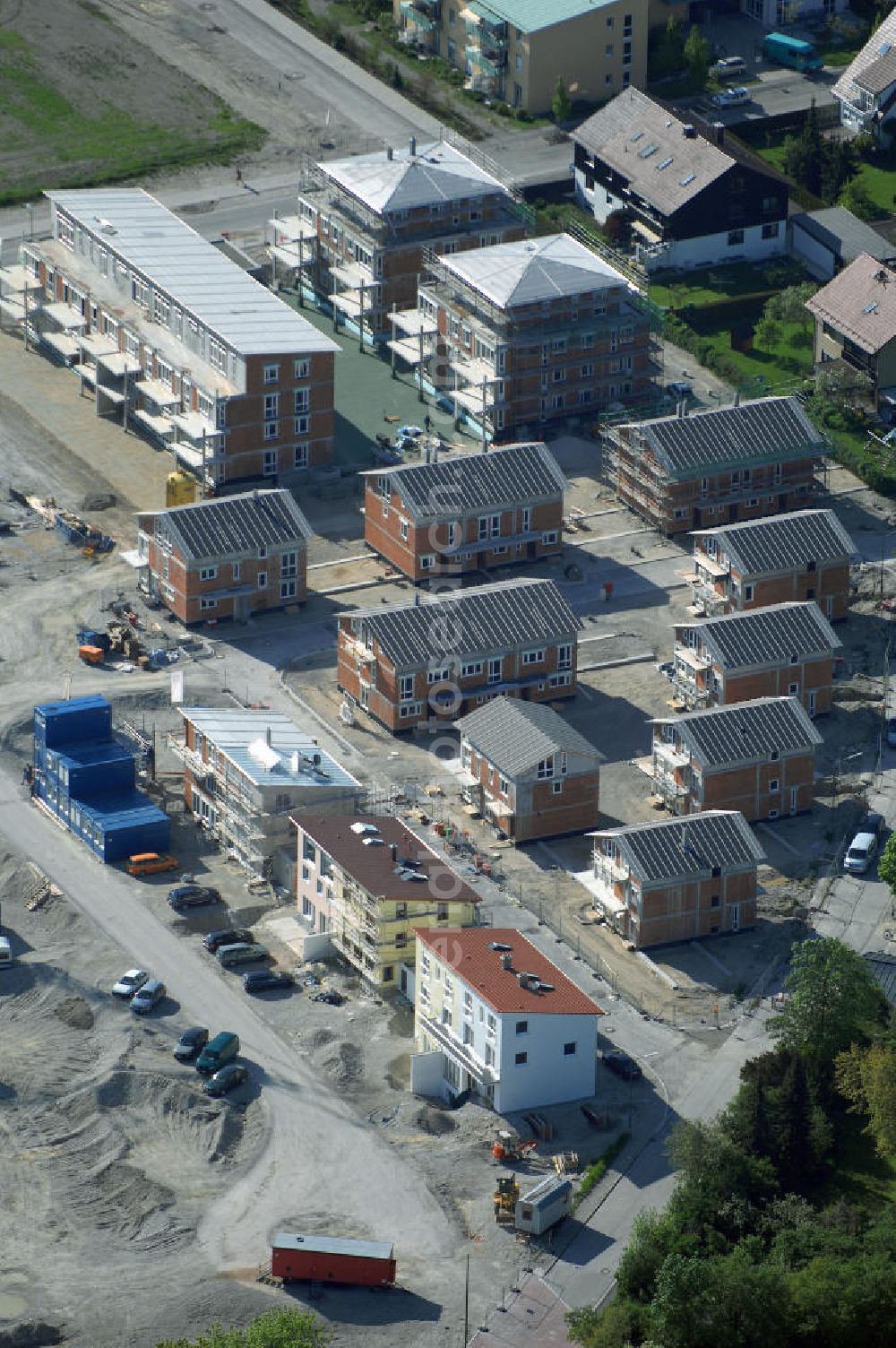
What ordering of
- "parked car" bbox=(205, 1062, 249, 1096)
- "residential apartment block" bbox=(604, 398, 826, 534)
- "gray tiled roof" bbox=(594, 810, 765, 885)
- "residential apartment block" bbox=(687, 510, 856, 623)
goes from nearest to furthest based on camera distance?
"parked car" bbox=(205, 1062, 249, 1096), "gray tiled roof" bbox=(594, 810, 765, 885), "residential apartment block" bbox=(687, 510, 856, 623), "residential apartment block" bbox=(604, 398, 826, 534)

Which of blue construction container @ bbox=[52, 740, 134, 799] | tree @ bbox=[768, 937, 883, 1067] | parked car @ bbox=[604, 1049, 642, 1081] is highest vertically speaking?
tree @ bbox=[768, 937, 883, 1067]

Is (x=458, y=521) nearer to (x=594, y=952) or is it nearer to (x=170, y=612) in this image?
(x=170, y=612)

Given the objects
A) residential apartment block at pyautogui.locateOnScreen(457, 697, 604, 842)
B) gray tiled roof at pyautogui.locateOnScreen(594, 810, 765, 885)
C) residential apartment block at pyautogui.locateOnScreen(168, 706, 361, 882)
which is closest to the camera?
gray tiled roof at pyautogui.locateOnScreen(594, 810, 765, 885)

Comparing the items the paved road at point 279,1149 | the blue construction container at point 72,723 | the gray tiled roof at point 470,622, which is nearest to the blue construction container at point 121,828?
the paved road at point 279,1149

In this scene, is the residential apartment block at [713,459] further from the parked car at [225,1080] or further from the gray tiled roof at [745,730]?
the parked car at [225,1080]

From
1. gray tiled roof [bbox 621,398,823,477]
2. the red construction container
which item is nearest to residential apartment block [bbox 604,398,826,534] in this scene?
gray tiled roof [bbox 621,398,823,477]

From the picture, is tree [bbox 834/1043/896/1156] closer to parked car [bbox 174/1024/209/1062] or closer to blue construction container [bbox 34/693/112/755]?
parked car [bbox 174/1024/209/1062]
